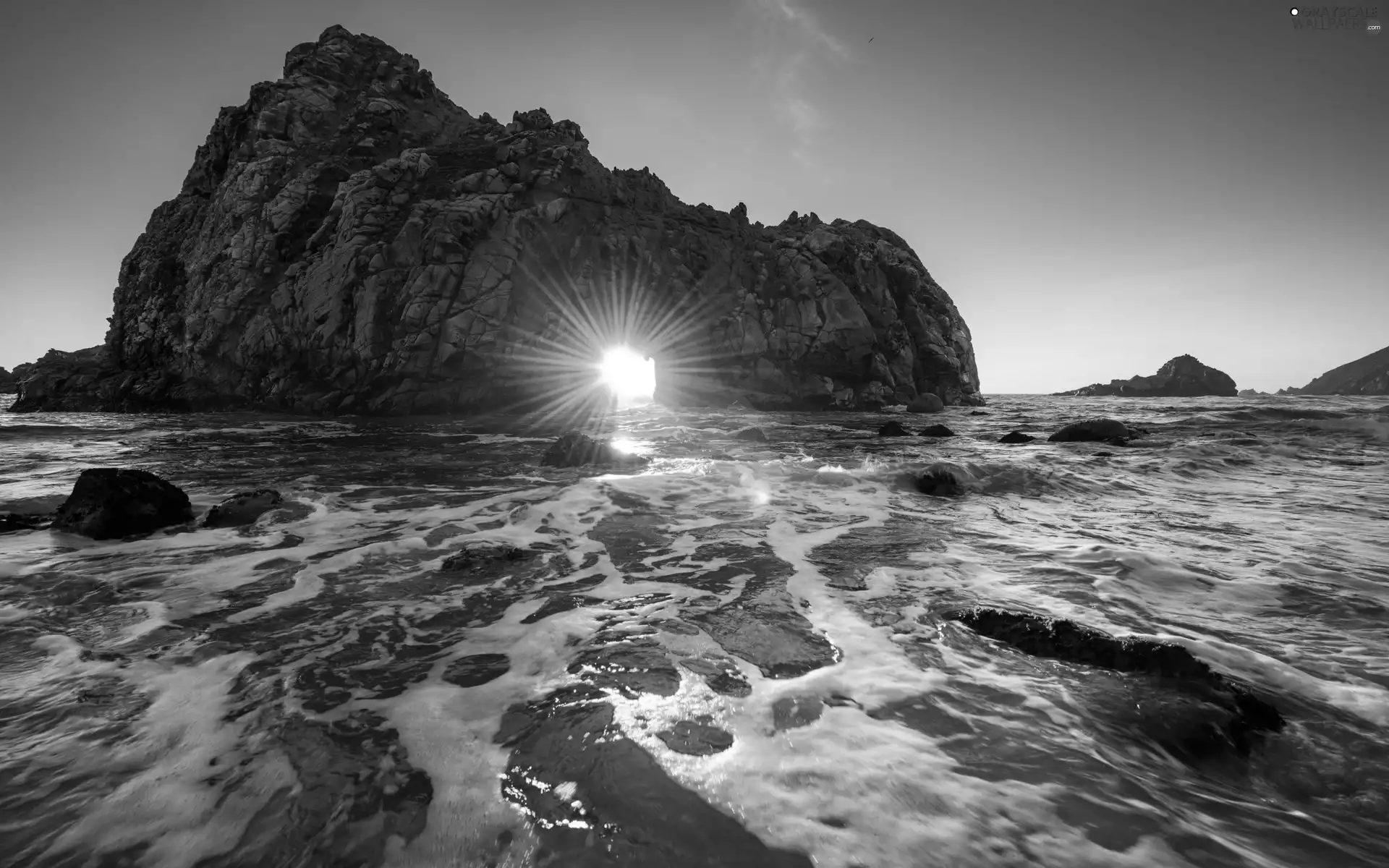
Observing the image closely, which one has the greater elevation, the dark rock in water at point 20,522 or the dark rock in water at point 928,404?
the dark rock in water at point 928,404

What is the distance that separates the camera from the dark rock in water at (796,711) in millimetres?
3128

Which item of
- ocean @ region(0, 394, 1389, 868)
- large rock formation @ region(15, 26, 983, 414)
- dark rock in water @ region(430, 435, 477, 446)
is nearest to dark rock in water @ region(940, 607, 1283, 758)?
ocean @ region(0, 394, 1389, 868)

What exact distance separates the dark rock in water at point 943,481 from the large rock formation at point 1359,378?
164 metres

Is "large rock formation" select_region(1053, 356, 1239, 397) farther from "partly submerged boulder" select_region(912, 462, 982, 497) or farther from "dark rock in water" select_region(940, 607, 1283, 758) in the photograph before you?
"dark rock in water" select_region(940, 607, 1283, 758)

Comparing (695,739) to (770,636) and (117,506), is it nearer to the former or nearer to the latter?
(770,636)

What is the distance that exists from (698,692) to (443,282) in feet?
123

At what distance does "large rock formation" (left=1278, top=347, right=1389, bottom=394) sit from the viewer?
347 feet

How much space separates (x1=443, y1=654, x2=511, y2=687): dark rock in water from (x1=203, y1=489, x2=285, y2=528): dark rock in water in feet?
20.9

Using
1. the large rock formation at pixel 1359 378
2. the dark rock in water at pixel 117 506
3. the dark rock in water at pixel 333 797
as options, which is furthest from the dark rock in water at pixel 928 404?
the large rock formation at pixel 1359 378

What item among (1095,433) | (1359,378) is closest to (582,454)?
(1095,433)

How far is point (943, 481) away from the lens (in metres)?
10.3

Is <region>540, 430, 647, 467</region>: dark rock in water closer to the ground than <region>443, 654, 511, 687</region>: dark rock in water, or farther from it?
farther from it

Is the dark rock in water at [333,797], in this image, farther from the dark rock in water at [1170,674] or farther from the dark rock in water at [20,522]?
the dark rock in water at [20,522]

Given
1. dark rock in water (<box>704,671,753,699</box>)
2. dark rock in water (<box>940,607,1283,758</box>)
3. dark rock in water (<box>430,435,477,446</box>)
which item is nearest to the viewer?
dark rock in water (<box>940,607,1283,758</box>)
